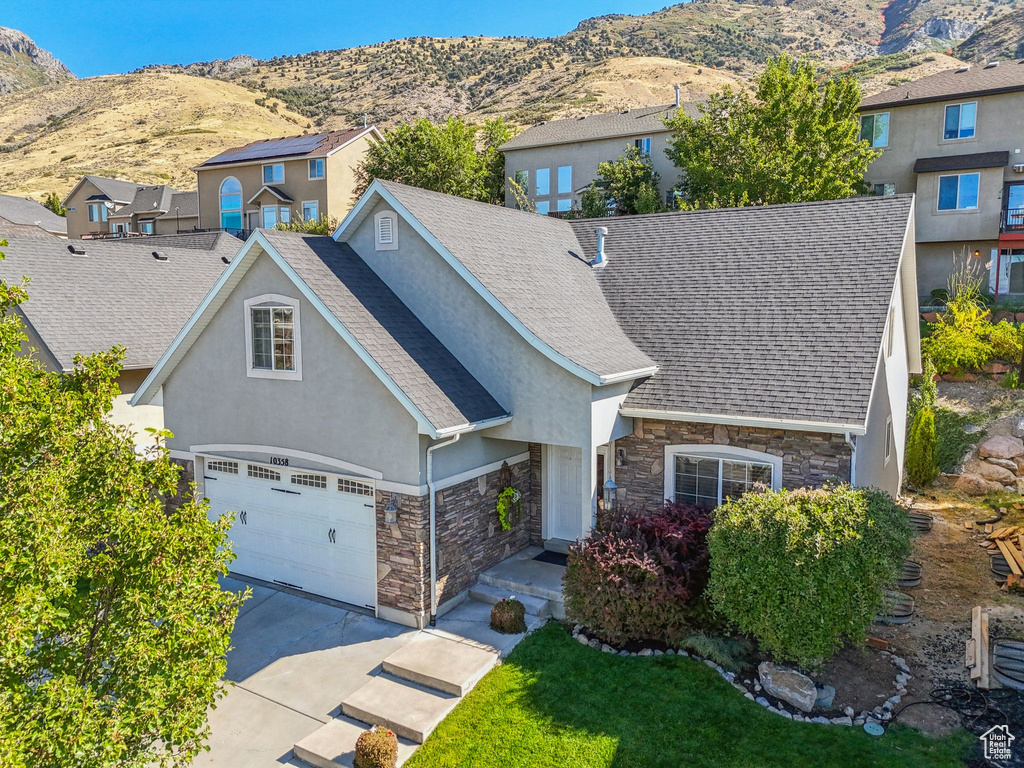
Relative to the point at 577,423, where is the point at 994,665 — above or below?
below

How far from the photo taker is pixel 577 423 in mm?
11688

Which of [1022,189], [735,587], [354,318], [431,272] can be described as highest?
[1022,189]

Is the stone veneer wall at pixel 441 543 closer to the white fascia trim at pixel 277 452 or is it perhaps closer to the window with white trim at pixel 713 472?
the white fascia trim at pixel 277 452

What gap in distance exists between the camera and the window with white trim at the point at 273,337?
12398mm

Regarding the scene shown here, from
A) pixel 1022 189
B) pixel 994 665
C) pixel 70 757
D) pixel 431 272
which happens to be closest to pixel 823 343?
pixel 994 665

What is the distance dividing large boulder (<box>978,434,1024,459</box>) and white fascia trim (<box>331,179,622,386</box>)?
13757 millimetres

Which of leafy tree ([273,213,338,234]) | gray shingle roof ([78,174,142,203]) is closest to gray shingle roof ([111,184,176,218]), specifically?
gray shingle roof ([78,174,142,203])

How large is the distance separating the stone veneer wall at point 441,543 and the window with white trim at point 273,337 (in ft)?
9.93

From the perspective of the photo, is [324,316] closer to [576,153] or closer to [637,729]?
[637,729]

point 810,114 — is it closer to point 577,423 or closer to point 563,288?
point 563,288

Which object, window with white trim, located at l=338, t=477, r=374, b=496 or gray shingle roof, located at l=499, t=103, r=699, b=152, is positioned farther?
gray shingle roof, located at l=499, t=103, r=699, b=152

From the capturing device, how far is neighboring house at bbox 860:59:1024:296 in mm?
29047

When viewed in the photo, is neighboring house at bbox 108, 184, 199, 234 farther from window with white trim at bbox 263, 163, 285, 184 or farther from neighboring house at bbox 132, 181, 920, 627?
neighboring house at bbox 132, 181, 920, 627

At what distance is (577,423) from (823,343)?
4657 millimetres
